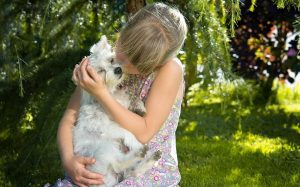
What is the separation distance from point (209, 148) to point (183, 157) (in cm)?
27

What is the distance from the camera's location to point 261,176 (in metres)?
3.63

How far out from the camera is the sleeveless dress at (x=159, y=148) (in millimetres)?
2328

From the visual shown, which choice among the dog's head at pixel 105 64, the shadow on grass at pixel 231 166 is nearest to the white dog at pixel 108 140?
the dog's head at pixel 105 64

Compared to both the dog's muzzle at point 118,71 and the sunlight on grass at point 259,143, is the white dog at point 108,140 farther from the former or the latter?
the sunlight on grass at point 259,143

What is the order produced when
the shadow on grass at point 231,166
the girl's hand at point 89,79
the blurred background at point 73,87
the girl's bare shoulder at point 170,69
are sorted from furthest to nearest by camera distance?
the shadow on grass at point 231,166 < the blurred background at point 73,87 < the girl's bare shoulder at point 170,69 < the girl's hand at point 89,79

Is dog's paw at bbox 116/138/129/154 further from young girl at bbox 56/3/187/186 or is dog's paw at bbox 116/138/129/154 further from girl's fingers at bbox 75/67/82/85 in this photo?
girl's fingers at bbox 75/67/82/85

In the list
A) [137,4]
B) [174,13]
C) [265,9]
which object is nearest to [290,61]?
[265,9]

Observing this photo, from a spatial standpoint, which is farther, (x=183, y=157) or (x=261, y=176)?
(x=183, y=157)

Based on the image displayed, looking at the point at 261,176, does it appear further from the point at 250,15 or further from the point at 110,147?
the point at 250,15

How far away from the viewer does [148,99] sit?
2.30m

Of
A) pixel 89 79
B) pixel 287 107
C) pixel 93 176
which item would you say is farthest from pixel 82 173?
pixel 287 107

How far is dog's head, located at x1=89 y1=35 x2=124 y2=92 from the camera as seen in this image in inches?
88.9

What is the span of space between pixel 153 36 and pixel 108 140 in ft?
1.45

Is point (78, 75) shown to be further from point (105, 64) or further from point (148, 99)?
point (148, 99)
